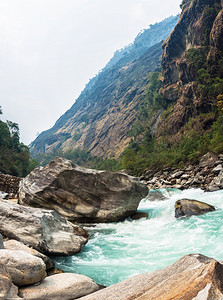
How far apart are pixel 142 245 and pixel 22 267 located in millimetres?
6381

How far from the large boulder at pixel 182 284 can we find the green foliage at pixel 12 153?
48047 millimetres

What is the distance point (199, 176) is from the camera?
24312 millimetres

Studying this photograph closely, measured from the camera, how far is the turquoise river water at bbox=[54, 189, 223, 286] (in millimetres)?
7375

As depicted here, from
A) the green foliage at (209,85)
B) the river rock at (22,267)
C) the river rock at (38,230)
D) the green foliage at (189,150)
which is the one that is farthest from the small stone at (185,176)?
the river rock at (22,267)

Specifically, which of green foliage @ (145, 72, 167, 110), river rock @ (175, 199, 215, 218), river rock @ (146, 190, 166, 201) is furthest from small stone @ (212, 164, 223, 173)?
green foliage @ (145, 72, 167, 110)

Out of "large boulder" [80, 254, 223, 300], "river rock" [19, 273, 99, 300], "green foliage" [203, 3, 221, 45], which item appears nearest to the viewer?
"large boulder" [80, 254, 223, 300]

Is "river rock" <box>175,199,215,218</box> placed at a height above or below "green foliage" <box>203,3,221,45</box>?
below

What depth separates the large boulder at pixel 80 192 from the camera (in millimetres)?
13109

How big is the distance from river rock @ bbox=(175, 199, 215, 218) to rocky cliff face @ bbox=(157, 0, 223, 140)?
27.7 metres

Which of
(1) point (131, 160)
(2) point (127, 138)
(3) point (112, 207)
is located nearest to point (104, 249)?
(3) point (112, 207)

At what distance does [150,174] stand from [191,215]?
22.7 metres

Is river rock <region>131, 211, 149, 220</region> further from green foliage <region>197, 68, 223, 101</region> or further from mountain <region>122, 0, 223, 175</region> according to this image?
green foliage <region>197, 68, 223, 101</region>

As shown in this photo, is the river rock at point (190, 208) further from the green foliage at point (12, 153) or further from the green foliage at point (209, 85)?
the green foliage at point (12, 153)

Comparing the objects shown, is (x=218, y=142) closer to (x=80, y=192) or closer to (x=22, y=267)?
(x=80, y=192)
